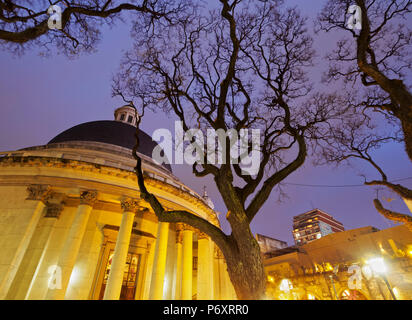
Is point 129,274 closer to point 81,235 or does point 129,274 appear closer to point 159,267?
point 159,267

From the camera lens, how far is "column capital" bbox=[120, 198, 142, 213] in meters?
14.7

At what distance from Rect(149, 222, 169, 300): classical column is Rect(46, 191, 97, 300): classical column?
4.96 meters

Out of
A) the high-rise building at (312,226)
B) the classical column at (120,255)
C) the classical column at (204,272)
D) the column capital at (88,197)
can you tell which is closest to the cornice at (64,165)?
the column capital at (88,197)

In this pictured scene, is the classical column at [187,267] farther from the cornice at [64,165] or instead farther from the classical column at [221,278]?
the classical column at [221,278]

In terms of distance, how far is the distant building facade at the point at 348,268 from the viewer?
20.8 metres

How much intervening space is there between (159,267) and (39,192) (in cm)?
955

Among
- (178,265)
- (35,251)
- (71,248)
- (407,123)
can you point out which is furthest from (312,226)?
(407,123)

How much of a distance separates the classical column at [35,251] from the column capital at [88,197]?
2.24 meters

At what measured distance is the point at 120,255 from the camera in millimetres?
12953

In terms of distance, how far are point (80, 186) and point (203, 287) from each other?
12360 millimetres

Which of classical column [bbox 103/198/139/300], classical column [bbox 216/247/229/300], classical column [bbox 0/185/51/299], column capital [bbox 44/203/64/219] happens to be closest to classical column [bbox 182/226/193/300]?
classical column [bbox 103/198/139/300]
